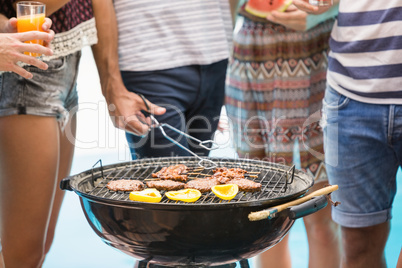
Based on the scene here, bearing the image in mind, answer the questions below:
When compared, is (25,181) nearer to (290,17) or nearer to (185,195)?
(185,195)

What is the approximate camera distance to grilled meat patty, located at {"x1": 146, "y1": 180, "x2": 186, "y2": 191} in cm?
178

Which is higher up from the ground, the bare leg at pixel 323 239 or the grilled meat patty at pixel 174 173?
the grilled meat patty at pixel 174 173

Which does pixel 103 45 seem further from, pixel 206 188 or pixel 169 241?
pixel 169 241

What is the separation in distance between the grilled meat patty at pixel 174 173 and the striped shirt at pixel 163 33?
0.50 meters

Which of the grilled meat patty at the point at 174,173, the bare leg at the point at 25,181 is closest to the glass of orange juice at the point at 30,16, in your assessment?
the bare leg at the point at 25,181

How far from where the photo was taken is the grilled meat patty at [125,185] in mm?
1767

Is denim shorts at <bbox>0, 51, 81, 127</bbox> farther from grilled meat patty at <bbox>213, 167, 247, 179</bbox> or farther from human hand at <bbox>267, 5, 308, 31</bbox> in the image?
human hand at <bbox>267, 5, 308, 31</bbox>

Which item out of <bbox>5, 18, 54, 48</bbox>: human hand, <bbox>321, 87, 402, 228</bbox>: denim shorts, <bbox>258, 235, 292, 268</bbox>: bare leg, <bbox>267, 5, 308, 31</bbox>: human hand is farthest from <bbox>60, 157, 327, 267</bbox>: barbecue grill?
<bbox>258, 235, 292, 268</bbox>: bare leg

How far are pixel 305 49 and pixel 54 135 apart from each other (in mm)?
1192

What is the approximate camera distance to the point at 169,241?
5.15 feet

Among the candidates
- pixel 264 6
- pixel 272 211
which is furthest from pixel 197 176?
pixel 264 6

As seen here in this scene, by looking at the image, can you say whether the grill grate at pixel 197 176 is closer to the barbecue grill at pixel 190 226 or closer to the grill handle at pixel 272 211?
the barbecue grill at pixel 190 226

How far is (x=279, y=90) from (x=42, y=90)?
1.08 meters

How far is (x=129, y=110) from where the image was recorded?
2.25m
